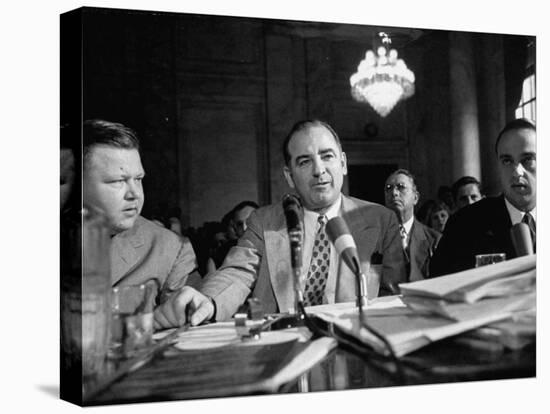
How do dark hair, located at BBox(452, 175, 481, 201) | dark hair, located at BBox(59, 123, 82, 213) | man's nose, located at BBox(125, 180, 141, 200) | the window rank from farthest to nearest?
the window → dark hair, located at BBox(452, 175, 481, 201) → man's nose, located at BBox(125, 180, 141, 200) → dark hair, located at BBox(59, 123, 82, 213)

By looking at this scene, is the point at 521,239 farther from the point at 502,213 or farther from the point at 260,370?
the point at 260,370

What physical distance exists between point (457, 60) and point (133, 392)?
1649 millimetres

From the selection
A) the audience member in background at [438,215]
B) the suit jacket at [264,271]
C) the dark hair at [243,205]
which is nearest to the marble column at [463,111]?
the audience member in background at [438,215]

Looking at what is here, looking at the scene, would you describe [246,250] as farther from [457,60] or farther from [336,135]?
[457,60]

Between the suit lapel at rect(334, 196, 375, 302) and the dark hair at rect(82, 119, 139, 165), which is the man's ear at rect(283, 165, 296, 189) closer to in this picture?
the suit lapel at rect(334, 196, 375, 302)

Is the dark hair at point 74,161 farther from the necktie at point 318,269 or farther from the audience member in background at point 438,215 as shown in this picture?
the audience member in background at point 438,215

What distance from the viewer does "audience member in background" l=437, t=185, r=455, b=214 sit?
3857 millimetres

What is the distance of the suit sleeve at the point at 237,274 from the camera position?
3.56 meters

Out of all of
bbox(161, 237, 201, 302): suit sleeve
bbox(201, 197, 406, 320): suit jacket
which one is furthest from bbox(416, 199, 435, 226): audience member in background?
bbox(161, 237, 201, 302): suit sleeve

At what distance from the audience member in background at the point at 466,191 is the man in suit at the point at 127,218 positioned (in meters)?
0.99

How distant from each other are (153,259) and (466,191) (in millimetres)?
1165

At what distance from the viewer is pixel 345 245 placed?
3.67 m

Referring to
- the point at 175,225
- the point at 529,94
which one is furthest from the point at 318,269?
the point at 529,94

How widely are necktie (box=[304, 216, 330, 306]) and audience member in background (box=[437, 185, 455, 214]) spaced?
1.57 feet
